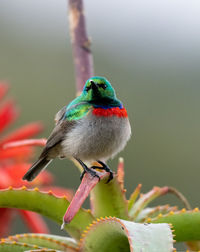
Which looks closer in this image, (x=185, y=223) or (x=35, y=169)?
(x=185, y=223)

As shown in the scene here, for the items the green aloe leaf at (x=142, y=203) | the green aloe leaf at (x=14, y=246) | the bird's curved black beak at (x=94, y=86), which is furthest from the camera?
the bird's curved black beak at (x=94, y=86)

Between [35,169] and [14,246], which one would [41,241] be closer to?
[14,246]

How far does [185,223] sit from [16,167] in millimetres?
1271

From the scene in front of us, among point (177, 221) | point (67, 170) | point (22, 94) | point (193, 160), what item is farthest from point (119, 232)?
point (22, 94)

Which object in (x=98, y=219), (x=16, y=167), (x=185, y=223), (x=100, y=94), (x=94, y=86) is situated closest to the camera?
(x=98, y=219)

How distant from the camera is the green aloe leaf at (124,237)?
124cm

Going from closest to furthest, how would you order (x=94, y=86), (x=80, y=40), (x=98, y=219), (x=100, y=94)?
(x=98, y=219), (x=80, y=40), (x=94, y=86), (x=100, y=94)

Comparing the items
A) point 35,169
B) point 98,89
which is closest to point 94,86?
point 98,89

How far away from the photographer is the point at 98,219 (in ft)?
4.96

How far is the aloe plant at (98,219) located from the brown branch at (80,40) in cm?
47

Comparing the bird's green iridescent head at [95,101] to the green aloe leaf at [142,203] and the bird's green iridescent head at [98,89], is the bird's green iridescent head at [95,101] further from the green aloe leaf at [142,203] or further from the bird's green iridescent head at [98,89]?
the green aloe leaf at [142,203]

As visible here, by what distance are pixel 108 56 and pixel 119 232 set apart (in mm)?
13707

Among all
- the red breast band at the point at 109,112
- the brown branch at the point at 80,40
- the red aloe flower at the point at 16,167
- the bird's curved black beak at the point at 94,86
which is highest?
the brown branch at the point at 80,40

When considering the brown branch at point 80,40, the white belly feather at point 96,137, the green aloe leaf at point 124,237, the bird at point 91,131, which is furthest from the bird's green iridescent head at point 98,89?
the green aloe leaf at point 124,237
